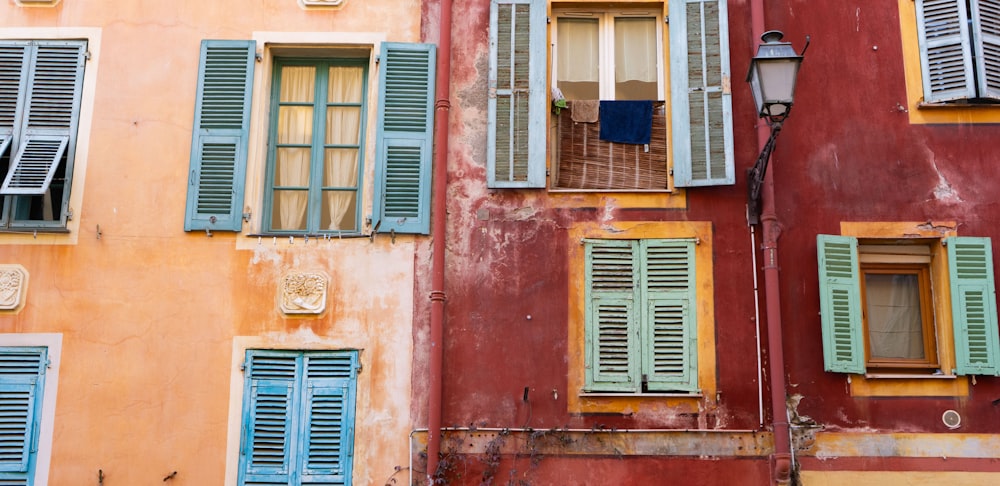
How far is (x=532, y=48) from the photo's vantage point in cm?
1045

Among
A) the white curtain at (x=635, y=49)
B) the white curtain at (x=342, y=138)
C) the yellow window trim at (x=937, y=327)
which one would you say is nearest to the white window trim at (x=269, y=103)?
the white curtain at (x=342, y=138)

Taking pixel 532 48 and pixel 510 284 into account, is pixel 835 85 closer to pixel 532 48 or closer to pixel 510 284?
pixel 532 48

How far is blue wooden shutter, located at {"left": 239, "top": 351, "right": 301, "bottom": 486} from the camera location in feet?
31.5

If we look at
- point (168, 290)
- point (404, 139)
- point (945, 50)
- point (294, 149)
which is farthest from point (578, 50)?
point (168, 290)

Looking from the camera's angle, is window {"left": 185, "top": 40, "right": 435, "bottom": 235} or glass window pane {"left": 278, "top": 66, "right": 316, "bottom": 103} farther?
glass window pane {"left": 278, "top": 66, "right": 316, "bottom": 103}

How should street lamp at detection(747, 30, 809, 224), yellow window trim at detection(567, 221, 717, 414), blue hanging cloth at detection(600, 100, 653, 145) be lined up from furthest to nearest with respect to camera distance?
blue hanging cloth at detection(600, 100, 653, 145) → yellow window trim at detection(567, 221, 717, 414) → street lamp at detection(747, 30, 809, 224)

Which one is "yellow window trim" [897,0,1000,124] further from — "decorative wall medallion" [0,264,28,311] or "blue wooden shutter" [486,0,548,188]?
"decorative wall medallion" [0,264,28,311]

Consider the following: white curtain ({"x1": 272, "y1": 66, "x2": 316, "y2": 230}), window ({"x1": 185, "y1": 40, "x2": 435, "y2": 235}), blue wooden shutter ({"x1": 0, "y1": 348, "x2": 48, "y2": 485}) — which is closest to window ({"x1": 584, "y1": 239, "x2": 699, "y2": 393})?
window ({"x1": 185, "y1": 40, "x2": 435, "y2": 235})

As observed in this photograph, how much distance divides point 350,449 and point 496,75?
356 centimetres

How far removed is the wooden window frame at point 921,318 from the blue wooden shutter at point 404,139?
3.92 metres

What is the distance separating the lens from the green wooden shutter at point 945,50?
10250mm

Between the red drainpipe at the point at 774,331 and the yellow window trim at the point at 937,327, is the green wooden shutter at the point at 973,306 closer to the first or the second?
the yellow window trim at the point at 937,327

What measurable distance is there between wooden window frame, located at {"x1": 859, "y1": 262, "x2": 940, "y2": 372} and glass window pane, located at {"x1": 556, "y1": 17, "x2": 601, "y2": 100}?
9.70 feet

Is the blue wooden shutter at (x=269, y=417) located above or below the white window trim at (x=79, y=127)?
below
